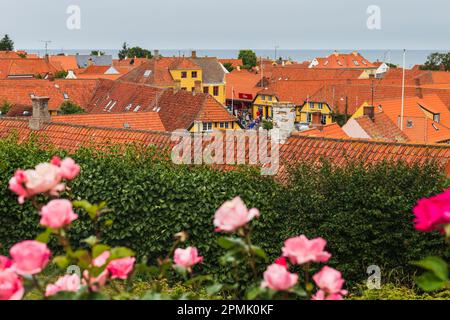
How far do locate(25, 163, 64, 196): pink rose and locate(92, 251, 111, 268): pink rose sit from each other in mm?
427

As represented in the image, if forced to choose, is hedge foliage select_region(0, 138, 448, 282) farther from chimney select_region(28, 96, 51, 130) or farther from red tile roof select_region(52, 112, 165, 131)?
red tile roof select_region(52, 112, 165, 131)

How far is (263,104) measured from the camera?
8119cm

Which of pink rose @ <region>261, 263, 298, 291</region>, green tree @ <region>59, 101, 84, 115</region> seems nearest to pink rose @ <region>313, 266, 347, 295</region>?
pink rose @ <region>261, 263, 298, 291</region>

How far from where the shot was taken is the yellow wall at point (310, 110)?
2594 inches

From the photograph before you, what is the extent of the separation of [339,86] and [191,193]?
54408mm

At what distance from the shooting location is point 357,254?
43.6ft

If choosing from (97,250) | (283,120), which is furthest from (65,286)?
(283,120)

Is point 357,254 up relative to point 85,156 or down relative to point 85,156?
down

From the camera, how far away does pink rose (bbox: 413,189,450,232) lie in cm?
344

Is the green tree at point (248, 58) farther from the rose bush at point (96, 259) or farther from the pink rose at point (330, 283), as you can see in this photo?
the pink rose at point (330, 283)

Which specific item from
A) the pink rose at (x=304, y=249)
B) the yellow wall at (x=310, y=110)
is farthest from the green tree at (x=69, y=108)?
the pink rose at (x=304, y=249)

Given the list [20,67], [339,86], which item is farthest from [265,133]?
[20,67]
